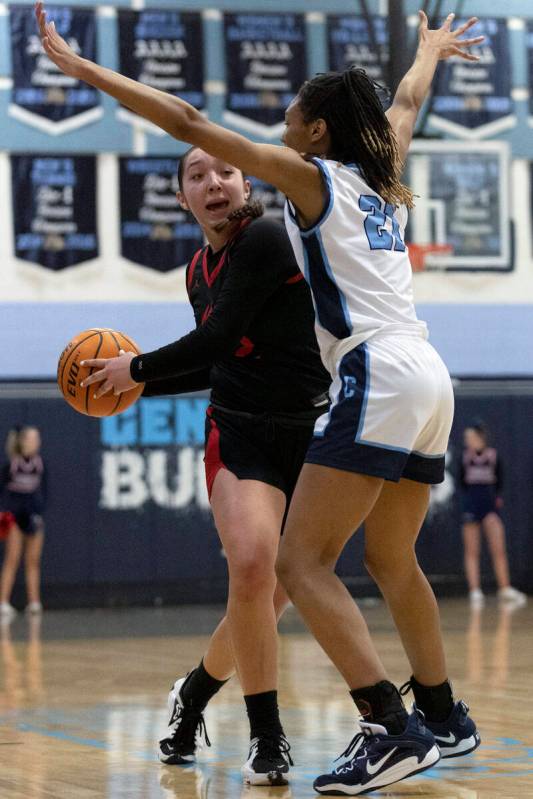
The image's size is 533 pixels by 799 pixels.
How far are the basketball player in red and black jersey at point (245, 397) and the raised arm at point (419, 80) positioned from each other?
1.69ft

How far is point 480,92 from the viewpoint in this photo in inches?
647

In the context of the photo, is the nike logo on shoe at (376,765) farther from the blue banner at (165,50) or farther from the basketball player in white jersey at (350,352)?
the blue banner at (165,50)

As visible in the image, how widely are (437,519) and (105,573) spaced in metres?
3.65

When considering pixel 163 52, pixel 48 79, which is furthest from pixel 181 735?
pixel 163 52

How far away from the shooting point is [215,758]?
5000mm

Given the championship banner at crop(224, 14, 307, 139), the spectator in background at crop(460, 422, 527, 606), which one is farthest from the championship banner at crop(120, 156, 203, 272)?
the spectator in background at crop(460, 422, 527, 606)

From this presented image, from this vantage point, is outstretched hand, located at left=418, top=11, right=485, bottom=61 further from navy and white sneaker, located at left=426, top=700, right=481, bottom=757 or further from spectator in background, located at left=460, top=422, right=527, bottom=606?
spectator in background, located at left=460, top=422, right=527, bottom=606

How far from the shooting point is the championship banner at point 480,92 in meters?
16.3

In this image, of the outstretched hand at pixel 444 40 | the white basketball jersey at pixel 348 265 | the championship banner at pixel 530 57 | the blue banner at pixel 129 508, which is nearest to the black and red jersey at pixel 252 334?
the white basketball jersey at pixel 348 265

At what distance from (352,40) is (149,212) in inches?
A: 117

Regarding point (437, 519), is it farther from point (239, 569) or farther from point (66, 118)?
point (239, 569)

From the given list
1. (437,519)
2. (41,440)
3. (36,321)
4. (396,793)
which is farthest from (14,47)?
(396,793)

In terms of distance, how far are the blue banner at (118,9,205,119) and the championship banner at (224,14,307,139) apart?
358 millimetres

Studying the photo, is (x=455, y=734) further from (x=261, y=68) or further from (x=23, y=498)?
→ (x=261, y=68)
